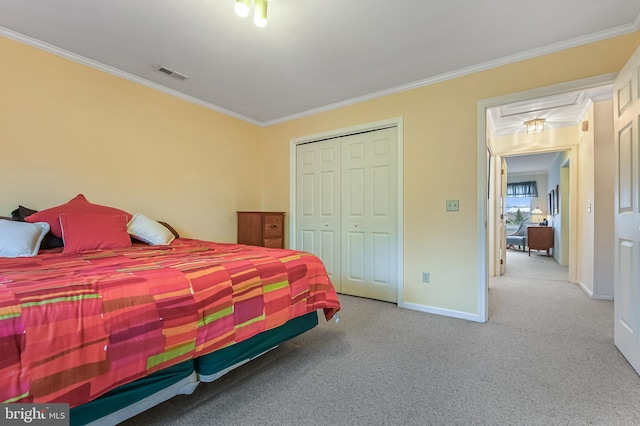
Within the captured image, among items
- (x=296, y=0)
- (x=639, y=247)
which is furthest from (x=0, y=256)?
(x=639, y=247)

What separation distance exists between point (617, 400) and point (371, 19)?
2792 millimetres

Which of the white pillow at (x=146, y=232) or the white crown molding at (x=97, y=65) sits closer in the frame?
the white crown molding at (x=97, y=65)

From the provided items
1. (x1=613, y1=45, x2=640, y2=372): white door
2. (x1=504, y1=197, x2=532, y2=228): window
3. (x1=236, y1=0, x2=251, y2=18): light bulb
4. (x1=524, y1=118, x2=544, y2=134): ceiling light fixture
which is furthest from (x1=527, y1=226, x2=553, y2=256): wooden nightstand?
(x1=236, y1=0, x2=251, y2=18): light bulb

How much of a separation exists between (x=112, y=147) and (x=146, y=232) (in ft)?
3.23

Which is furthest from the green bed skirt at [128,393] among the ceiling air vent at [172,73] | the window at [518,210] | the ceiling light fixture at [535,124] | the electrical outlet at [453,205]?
the window at [518,210]

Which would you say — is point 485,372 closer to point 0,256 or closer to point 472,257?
point 472,257

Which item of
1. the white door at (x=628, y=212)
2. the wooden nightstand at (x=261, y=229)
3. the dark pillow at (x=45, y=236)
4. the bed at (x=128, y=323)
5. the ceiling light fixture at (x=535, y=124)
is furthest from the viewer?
the ceiling light fixture at (x=535, y=124)

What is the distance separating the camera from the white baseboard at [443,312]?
8.98 ft

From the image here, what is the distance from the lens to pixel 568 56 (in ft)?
7.75

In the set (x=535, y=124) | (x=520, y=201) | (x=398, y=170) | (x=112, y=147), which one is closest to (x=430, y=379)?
(x=398, y=170)

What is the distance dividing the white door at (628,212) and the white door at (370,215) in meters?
1.78

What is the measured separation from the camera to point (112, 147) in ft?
9.26

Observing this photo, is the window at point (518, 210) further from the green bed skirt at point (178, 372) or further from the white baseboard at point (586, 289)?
the green bed skirt at point (178, 372)

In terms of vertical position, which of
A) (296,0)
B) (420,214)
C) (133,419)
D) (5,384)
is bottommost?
(133,419)
